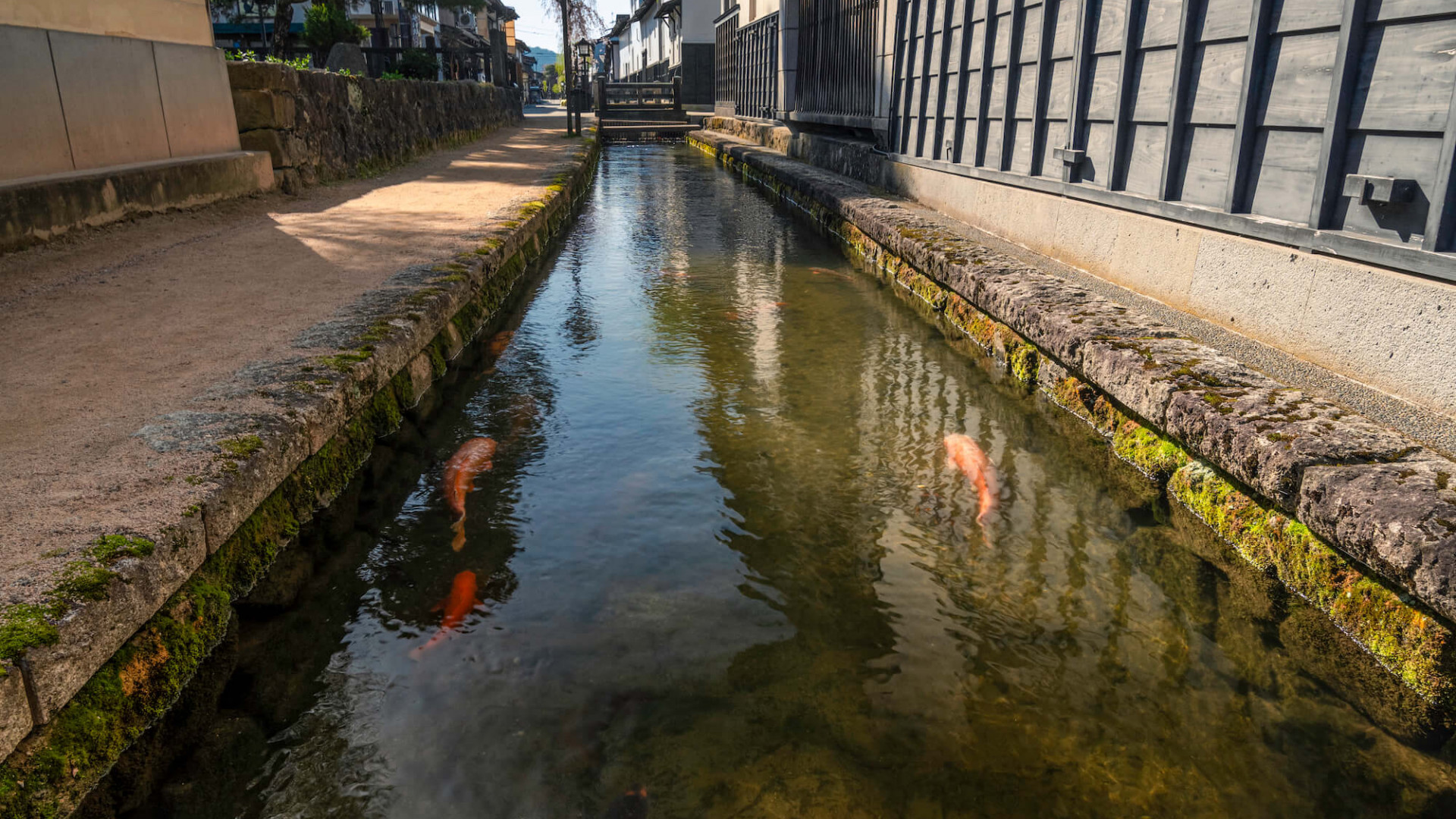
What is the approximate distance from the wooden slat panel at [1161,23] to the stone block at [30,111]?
7780mm

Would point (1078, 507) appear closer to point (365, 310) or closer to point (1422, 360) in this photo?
point (1422, 360)

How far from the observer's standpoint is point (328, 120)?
441 inches

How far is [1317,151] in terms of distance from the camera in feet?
13.2

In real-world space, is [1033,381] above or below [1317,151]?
below

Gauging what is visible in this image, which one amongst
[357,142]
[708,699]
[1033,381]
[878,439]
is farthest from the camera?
[357,142]

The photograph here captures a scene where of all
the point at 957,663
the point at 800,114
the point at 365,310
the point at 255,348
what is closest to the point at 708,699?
the point at 957,663

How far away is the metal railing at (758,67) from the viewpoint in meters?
20.1

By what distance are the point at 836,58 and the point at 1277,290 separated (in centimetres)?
1151

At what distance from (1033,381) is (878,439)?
132 centimetres

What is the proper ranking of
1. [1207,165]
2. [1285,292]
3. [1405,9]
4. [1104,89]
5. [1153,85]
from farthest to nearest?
1. [1104,89]
2. [1153,85]
3. [1207,165]
4. [1285,292]
5. [1405,9]

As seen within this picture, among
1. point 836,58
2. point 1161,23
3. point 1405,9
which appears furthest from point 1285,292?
point 836,58

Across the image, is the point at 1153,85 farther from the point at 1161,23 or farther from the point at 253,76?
the point at 253,76

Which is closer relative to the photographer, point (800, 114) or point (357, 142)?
point (357, 142)

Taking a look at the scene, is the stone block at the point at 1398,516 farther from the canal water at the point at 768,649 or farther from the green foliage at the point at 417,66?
the green foliage at the point at 417,66
